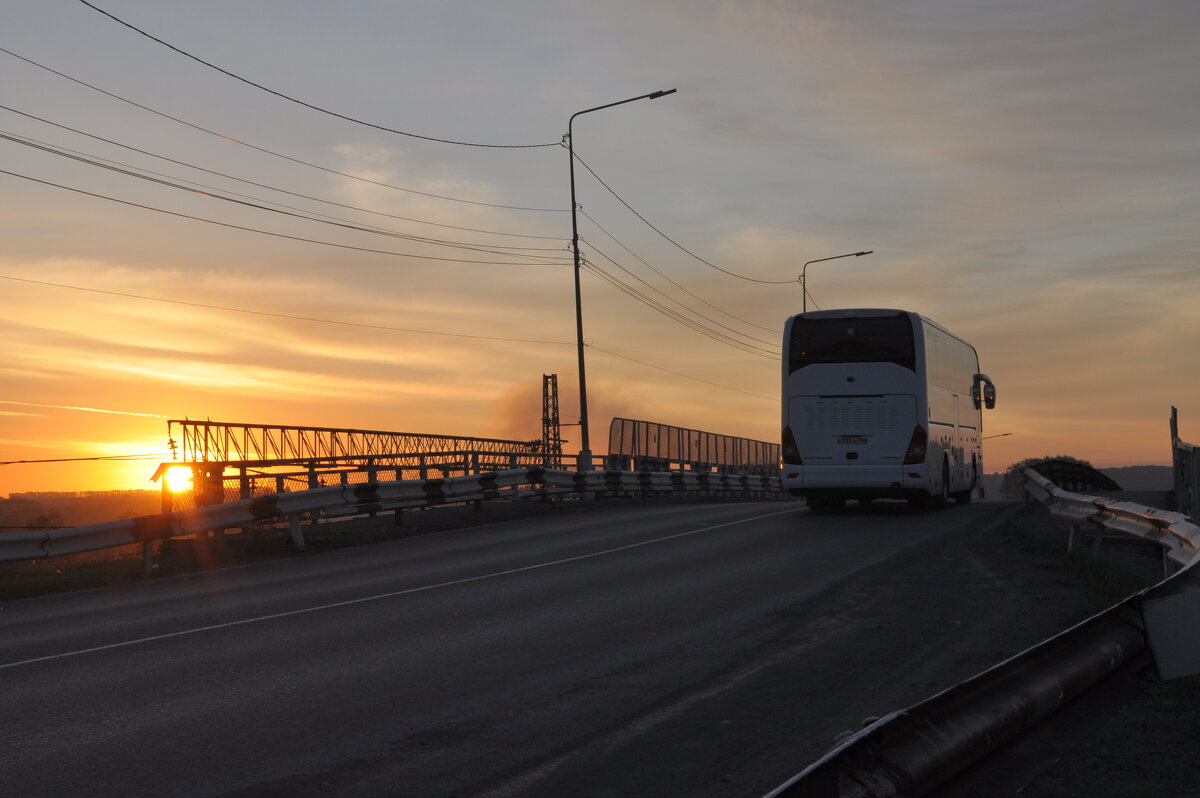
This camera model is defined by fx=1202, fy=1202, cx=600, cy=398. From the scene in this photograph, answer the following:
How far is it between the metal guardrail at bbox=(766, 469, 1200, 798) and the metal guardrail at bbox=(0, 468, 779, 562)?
13.2 metres

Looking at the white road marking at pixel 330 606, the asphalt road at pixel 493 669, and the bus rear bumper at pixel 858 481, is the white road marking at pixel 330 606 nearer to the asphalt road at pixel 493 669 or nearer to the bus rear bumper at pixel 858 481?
the asphalt road at pixel 493 669

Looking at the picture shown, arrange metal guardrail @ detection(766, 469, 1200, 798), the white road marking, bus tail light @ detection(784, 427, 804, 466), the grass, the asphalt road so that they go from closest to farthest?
metal guardrail @ detection(766, 469, 1200, 798), the asphalt road, the white road marking, the grass, bus tail light @ detection(784, 427, 804, 466)

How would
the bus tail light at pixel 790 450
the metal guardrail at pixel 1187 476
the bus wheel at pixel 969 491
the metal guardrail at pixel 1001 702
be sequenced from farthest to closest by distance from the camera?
1. the bus wheel at pixel 969 491
2. the bus tail light at pixel 790 450
3. the metal guardrail at pixel 1187 476
4. the metal guardrail at pixel 1001 702

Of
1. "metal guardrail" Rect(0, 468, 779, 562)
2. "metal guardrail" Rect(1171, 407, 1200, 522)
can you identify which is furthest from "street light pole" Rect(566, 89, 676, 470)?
"metal guardrail" Rect(1171, 407, 1200, 522)

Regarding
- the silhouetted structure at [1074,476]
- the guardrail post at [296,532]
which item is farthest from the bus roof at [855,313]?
the silhouetted structure at [1074,476]

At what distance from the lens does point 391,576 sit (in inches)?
575

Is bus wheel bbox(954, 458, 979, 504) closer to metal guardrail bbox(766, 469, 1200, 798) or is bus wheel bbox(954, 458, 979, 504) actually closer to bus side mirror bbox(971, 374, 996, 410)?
bus side mirror bbox(971, 374, 996, 410)

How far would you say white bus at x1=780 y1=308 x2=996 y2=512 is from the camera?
23.0 metres

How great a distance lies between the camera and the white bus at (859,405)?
2297 centimetres

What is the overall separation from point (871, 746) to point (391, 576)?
11.1 metres

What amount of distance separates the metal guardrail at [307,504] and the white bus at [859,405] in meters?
6.47

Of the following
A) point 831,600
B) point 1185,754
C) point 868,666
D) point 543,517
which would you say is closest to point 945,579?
point 831,600

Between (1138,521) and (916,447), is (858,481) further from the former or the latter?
(1138,521)

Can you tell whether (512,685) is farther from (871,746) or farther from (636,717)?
(871,746)
